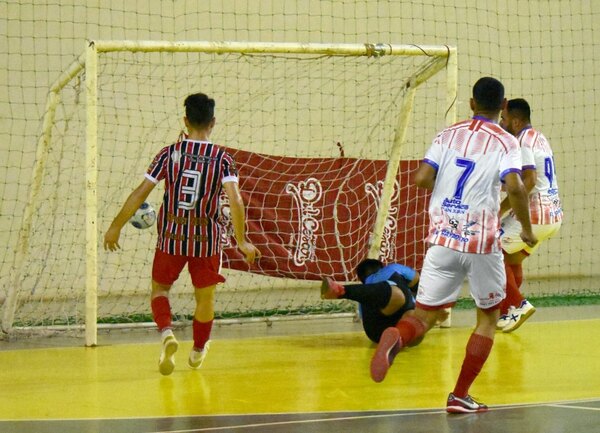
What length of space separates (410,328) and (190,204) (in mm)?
2008

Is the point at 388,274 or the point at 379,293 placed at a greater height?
the point at 388,274

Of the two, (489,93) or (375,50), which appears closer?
(489,93)

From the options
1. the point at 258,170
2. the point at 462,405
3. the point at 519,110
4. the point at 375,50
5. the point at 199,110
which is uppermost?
the point at 375,50

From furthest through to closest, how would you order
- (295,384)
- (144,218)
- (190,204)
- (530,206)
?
(530,206) < (144,218) < (190,204) < (295,384)

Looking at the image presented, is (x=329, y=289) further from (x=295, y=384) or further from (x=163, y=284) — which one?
(x=163, y=284)

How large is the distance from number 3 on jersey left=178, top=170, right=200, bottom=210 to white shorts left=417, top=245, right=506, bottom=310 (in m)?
1.95

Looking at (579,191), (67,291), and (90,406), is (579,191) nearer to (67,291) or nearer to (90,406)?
(67,291)

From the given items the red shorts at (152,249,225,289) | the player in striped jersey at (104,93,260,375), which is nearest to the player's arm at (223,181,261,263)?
the player in striped jersey at (104,93,260,375)

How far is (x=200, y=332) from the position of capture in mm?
7680

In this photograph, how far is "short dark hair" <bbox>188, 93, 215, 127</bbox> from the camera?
24.2ft

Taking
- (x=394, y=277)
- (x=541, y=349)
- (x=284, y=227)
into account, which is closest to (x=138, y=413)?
(x=394, y=277)

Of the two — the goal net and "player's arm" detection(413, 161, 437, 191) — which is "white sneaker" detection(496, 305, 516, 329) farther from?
"player's arm" detection(413, 161, 437, 191)

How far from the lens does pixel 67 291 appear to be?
39.0 ft

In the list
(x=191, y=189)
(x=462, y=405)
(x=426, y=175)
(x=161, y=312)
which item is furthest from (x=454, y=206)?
(x=161, y=312)
